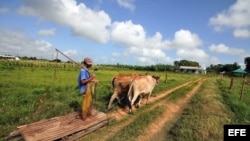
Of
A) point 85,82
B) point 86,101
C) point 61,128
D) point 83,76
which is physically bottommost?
point 61,128

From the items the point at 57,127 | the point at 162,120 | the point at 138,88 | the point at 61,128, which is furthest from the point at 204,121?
the point at 57,127

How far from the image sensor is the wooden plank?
577 centimetres

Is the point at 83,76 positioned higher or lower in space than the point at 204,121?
higher

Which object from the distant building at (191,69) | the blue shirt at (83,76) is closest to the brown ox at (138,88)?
the blue shirt at (83,76)

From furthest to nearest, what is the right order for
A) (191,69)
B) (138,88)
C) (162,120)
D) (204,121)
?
(191,69), (138,88), (162,120), (204,121)

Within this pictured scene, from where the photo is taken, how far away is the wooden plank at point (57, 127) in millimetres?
5773

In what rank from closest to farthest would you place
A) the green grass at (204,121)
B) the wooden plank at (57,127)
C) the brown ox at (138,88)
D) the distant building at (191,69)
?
the wooden plank at (57,127) → the green grass at (204,121) → the brown ox at (138,88) → the distant building at (191,69)

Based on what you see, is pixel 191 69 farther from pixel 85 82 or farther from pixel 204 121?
pixel 85 82

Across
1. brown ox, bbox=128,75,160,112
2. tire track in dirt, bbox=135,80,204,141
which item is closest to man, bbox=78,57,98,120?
tire track in dirt, bbox=135,80,204,141

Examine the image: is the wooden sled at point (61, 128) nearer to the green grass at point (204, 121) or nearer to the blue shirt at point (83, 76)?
the blue shirt at point (83, 76)

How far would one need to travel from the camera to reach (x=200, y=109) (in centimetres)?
1076

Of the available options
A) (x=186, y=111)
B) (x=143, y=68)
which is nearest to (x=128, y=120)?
(x=186, y=111)

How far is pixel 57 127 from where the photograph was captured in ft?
21.1

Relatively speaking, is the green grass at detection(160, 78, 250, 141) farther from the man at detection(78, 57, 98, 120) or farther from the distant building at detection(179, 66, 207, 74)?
the distant building at detection(179, 66, 207, 74)
